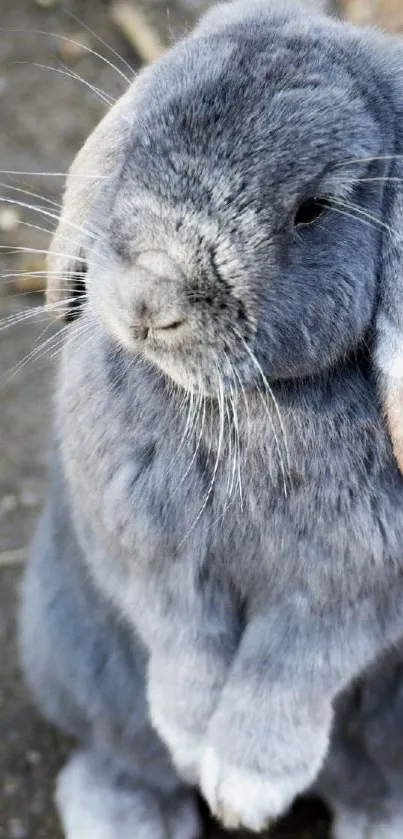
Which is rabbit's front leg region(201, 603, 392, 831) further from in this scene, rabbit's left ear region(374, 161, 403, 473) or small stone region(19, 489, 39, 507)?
small stone region(19, 489, 39, 507)

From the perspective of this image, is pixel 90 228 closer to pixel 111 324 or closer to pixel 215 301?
pixel 111 324

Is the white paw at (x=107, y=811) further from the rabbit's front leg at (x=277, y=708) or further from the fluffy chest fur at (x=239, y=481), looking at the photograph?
the fluffy chest fur at (x=239, y=481)

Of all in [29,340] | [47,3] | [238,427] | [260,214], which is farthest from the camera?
[47,3]

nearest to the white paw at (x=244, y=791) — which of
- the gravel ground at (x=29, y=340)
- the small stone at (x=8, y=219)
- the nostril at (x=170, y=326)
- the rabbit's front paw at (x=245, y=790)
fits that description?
the rabbit's front paw at (x=245, y=790)

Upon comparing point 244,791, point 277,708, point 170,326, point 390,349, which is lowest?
point 244,791

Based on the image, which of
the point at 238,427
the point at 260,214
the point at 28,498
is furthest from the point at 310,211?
the point at 28,498

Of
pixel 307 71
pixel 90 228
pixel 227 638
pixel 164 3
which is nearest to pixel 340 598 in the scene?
pixel 227 638

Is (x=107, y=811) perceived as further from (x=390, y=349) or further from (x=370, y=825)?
(x=390, y=349)

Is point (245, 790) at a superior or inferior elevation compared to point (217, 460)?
inferior
